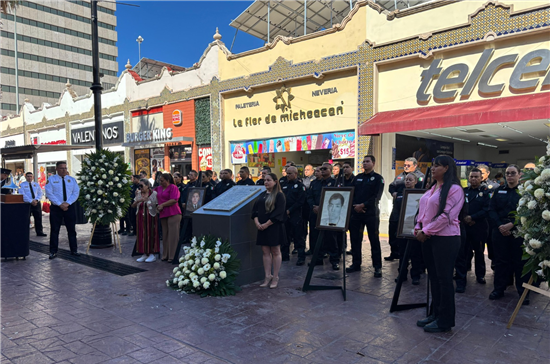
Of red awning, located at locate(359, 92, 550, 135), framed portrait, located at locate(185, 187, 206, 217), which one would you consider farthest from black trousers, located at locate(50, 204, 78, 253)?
red awning, located at locate(359, 92, 550, 135)

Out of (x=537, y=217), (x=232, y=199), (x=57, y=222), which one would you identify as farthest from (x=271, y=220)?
(x=57, y=222)

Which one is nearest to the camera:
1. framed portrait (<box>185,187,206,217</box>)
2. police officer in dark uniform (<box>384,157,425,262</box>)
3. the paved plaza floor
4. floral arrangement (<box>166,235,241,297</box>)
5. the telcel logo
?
the paved plaza floor

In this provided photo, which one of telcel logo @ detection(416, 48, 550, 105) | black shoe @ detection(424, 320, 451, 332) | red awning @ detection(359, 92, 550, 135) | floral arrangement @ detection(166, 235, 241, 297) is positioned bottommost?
black shoe @ detection(424, 320, 451, 332)

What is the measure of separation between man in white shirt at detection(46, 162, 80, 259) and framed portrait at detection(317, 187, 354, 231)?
5749mm

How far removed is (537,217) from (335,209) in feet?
8.08

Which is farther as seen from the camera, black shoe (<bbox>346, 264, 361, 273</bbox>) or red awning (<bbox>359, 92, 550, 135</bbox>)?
red awning (<bbox>359, 92, 550, 135</bbox>)

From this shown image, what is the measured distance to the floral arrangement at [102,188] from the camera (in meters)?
9.41

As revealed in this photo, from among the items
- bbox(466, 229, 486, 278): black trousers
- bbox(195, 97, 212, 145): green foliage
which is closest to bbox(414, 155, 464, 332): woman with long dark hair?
bbox(466, 229, 486, 278): black trousers

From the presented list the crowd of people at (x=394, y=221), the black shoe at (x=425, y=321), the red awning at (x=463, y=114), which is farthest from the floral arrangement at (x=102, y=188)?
the black shoe at (x=425, y=321)

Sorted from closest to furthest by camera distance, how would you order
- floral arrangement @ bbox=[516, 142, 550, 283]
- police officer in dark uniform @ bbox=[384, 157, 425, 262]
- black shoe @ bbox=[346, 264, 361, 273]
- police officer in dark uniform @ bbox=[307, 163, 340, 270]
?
floral arrangement @ bbox=[516, 142, 550, 283] → black shoe @ bbox=[346, 264, 361, 273] → police officer in dark uniform @ bbox=[307, 163, 340, 270] → police officer in dark uniform @ bbox=[384, 157, 425, 262]

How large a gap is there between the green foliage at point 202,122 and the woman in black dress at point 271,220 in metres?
12.9

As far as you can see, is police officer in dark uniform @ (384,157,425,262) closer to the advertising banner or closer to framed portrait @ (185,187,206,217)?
framed portrait @ (185,187,206,217)

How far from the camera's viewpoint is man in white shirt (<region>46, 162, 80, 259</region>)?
8.30 meters

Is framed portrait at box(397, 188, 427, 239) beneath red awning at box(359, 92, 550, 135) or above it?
beneath
